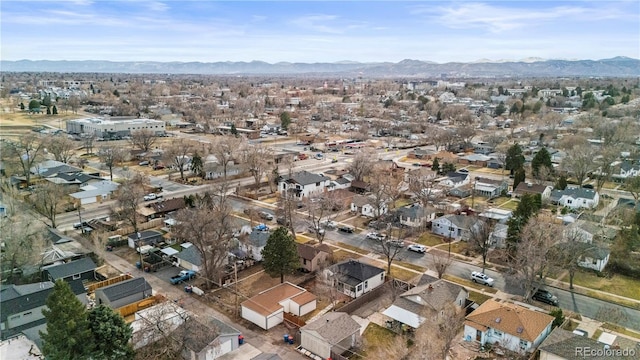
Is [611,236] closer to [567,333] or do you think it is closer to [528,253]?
[528,253]

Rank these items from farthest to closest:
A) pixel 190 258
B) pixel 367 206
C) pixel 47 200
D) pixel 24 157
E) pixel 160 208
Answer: pixel 24 157
pixel 367 206
pixel 160 208
pixel 47 200
pixel 190 258

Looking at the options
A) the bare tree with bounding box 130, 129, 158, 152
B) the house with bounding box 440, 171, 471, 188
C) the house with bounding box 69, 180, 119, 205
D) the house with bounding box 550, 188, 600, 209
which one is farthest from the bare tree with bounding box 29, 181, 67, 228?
the house with bounding box 550, 188, 600, 209

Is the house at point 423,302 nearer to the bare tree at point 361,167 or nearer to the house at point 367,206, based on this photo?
the house at point 367,206

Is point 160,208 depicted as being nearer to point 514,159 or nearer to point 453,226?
point 453,226

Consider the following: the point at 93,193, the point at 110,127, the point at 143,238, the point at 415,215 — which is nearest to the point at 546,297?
the point at 415,215

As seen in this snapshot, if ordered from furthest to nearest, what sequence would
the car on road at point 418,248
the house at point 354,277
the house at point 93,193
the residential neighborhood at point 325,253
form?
the house at point 93,193, the car on road at point 418,248, the house at point 354,277, the residential neighborhood at point 325,253

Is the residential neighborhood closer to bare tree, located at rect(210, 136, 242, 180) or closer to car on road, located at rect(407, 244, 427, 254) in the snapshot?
car on road, located at rect(407, 244, 427, 254)

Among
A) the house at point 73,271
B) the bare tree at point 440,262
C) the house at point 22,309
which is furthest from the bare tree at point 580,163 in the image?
the house at point 22,309
